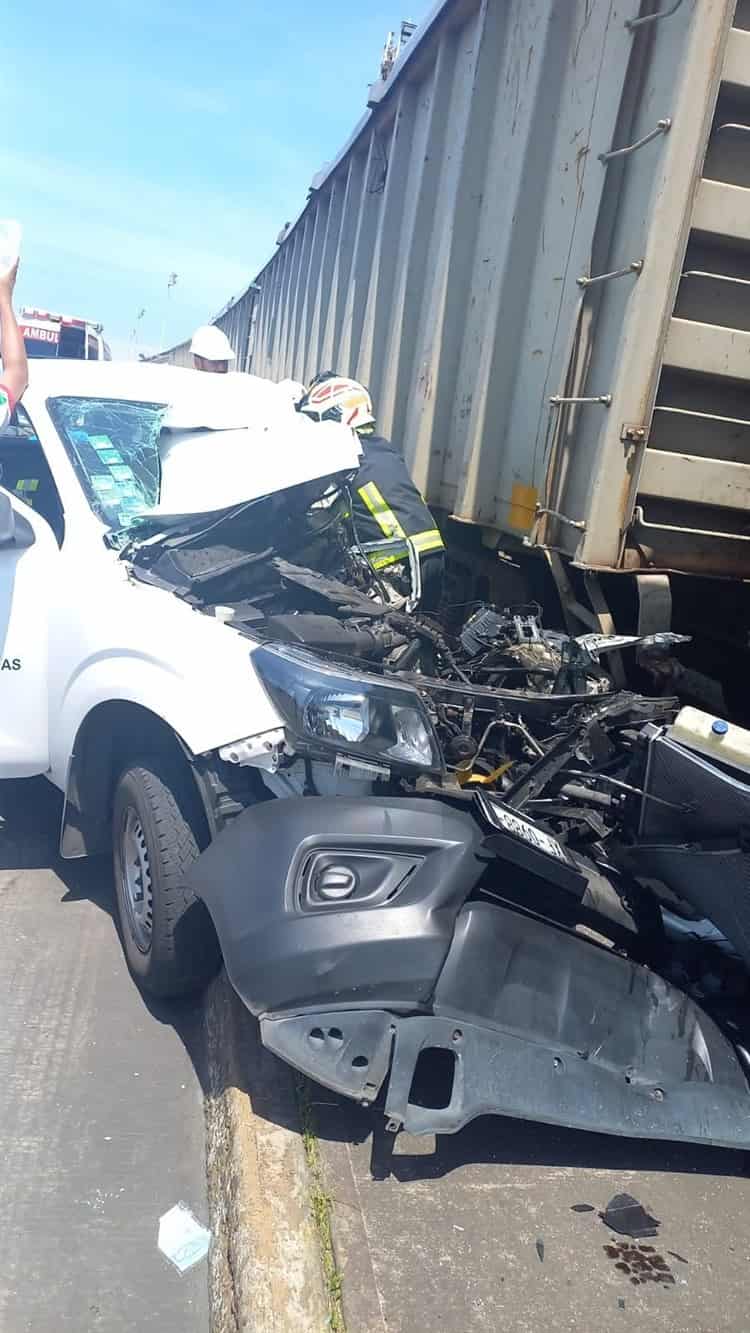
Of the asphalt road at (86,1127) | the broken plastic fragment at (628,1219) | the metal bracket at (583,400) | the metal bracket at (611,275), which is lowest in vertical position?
the asphalt road at (86,1127)

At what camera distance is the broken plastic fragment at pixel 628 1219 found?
2365 mm

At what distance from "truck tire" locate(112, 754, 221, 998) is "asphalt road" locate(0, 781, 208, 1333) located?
0.19 m

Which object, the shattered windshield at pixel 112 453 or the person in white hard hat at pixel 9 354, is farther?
the shattered windshield at pixel 112 453

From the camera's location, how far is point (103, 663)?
10.1ft

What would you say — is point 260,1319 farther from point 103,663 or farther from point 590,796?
point 103,663

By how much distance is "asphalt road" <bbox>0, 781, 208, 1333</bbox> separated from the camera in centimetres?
210

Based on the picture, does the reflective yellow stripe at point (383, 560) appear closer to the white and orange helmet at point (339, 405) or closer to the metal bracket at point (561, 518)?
the metal bracket at point (561, 518)

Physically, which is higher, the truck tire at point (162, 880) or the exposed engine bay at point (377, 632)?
the exposed engine bay at point (377, 632)

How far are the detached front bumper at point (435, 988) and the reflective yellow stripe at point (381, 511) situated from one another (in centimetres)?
176

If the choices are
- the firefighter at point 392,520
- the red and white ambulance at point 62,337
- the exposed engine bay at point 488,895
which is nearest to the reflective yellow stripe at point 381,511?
the firefighter at point 392,520

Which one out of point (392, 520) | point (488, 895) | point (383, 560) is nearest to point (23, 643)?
point (383, 560)

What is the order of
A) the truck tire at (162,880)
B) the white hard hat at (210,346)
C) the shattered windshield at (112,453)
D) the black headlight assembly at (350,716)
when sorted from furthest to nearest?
the white hard hat at (210,346)
the shattered windshield at (112,453)
the truck tire at (162,880)
the black headlight assembly at (350,716)

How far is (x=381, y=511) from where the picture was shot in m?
4.02

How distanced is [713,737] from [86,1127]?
192 centimetres
